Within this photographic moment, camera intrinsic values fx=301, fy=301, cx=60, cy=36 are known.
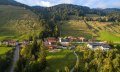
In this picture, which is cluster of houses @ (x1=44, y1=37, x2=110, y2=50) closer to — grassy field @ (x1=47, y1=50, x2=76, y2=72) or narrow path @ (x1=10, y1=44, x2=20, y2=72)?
narrow path @ (x1=10, y1=44, x2=20, y2=72)

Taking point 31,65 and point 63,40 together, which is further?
point 63,40

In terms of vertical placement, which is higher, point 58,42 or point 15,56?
point 58,42

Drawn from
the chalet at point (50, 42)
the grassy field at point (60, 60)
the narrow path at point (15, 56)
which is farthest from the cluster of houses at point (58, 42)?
the grassy field at point (60, 60)

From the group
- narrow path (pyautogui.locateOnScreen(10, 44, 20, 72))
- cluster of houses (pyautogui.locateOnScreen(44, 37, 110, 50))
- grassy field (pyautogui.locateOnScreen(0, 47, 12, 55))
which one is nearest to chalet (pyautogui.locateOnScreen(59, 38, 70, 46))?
cluster of houses (pyautogui.locateOnScreen(44, 37, 110, 50))

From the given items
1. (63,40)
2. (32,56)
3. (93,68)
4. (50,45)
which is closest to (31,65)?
(32,56)

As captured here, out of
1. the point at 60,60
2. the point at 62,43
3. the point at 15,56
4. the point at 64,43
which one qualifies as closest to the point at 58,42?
the point at 62,43

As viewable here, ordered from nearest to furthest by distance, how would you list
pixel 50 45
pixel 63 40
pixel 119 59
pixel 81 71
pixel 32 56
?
pixel 81 71 → pixel 119 59 → pixel 32 56 → pixel 50 45 → pixel 63 40

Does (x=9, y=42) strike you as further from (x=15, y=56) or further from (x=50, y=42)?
(x=15, y=56)

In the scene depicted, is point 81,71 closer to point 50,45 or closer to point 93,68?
point 93,68
